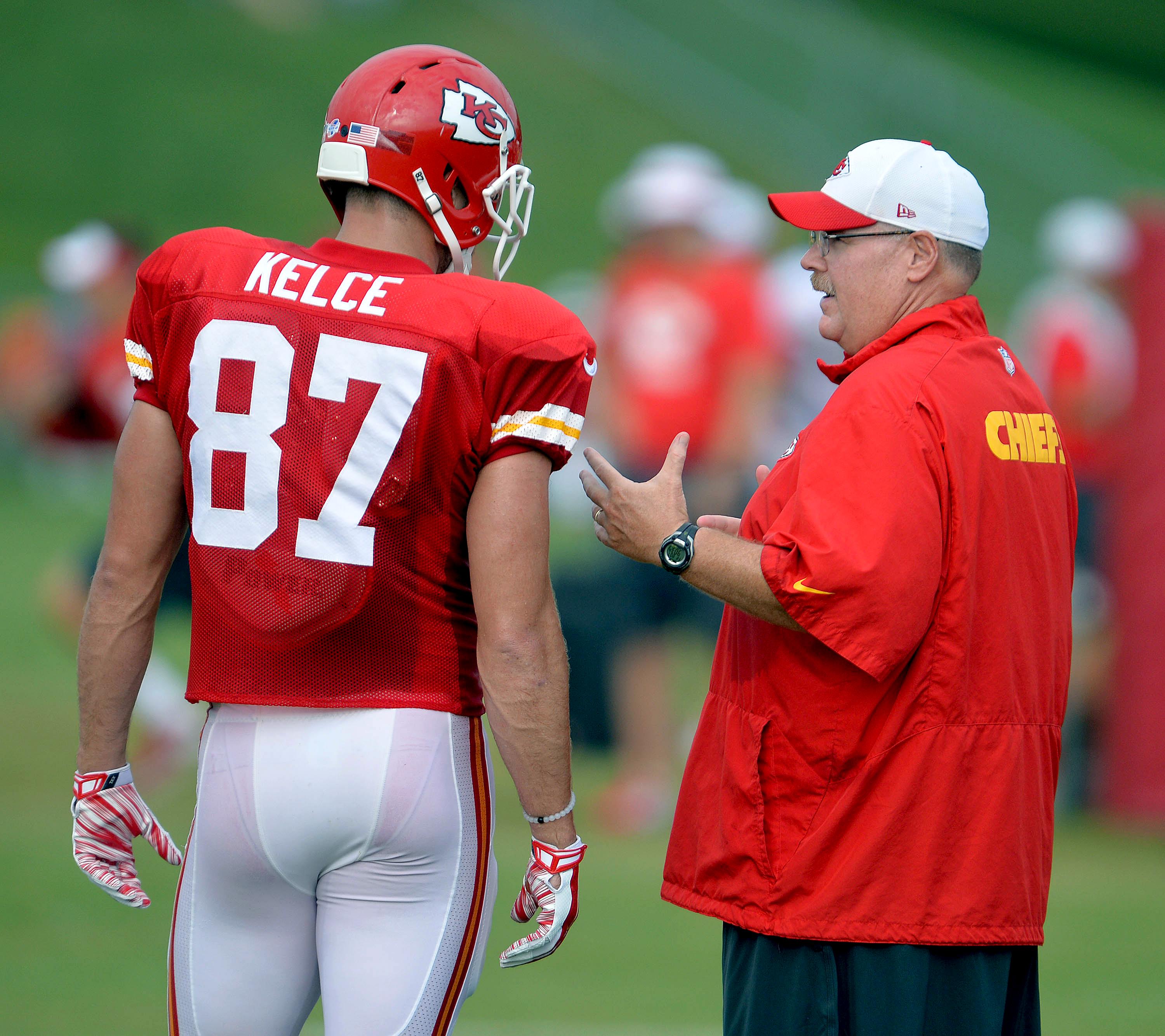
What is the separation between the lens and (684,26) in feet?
86.0

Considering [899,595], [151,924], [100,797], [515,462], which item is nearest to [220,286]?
[515,462]

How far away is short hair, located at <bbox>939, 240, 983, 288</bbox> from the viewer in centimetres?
262

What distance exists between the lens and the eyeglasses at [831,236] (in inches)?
103

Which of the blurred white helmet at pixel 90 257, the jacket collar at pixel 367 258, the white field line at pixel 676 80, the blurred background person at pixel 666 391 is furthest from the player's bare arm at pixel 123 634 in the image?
the white field line at pixel 676 80

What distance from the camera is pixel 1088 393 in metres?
7.76

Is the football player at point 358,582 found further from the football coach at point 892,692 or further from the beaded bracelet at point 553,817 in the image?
the football coach at point 892,692

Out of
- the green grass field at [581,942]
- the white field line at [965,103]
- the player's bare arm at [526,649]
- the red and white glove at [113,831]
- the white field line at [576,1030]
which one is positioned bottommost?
the white field line at [576,1030]

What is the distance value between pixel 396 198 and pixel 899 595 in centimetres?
101

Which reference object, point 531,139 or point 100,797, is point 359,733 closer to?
point 100,797

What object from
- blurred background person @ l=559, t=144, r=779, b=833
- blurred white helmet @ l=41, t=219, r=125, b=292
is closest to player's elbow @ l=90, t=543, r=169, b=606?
blurred background person @ l=559, t=144, r=779, b=833

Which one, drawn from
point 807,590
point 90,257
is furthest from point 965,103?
point 807,590

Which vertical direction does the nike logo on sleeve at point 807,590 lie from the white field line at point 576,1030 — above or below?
above

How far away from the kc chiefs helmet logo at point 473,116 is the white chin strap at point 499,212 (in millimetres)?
35

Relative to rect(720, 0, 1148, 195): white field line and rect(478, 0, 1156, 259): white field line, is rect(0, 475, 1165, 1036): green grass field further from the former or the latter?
rect(720, 0, 1148, 195): white field line
